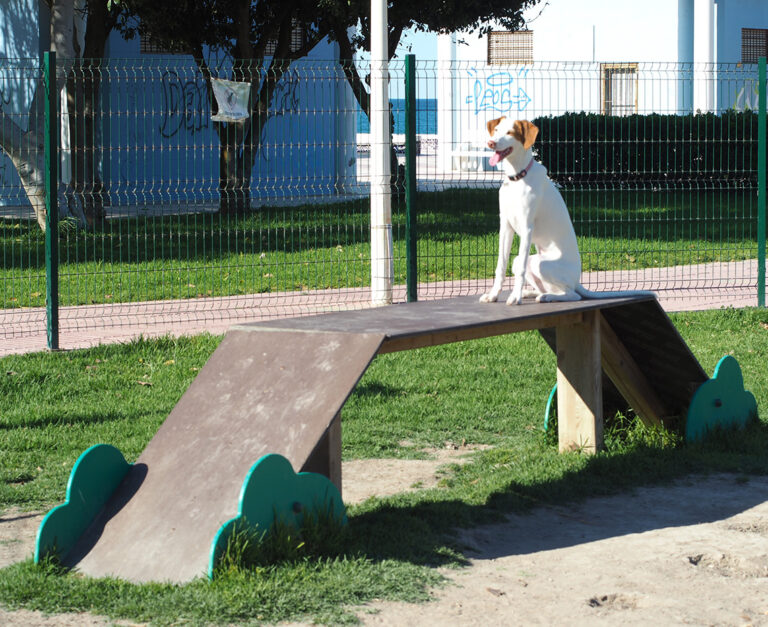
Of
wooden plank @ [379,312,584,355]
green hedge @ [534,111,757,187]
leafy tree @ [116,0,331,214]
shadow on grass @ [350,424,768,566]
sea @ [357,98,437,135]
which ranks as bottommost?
shadow on grass @ [350,424,768,566]

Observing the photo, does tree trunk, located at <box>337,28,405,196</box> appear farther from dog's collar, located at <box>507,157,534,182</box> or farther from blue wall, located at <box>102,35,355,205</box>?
dog's collar, located at <box>507,157,534,182</box>

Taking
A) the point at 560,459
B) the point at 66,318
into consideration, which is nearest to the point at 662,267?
the point at 66,318

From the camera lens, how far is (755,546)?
4855 millimetres

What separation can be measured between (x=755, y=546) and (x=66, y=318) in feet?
24.6

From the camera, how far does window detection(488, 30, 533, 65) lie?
30953mm

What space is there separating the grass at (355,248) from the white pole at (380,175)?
351 mm

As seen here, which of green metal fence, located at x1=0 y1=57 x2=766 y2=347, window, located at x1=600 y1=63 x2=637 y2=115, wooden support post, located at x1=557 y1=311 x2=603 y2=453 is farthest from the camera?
window, located at x1=600 y1=63 x2=637 y2=115

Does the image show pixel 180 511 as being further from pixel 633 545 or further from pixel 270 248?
pixel 270 248

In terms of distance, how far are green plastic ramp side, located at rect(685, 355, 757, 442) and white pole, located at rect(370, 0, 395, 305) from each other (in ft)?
14.9

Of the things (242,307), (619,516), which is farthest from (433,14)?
(619,516)

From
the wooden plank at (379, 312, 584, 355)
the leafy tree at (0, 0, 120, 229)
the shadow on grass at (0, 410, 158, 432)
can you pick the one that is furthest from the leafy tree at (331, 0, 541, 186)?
the wooden plank at (379, 312, 584, 355)

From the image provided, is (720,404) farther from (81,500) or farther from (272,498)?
(81,500)

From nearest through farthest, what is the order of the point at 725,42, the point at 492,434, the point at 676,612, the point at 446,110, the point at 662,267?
the point at 676,612 < the point at 492,434 < the point at 446,110 < the point at 662,267 < the point at 725,42

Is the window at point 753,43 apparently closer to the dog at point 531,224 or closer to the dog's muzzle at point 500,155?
the dog at point 531,224
